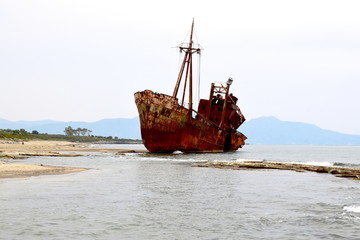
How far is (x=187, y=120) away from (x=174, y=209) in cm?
4118

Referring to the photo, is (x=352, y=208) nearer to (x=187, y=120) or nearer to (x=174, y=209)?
(x=174, y=209)

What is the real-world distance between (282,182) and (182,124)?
3106 centimetres

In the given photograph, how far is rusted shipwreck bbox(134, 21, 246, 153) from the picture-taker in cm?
5556

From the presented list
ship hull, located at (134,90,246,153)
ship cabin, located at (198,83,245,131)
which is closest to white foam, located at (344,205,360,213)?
ship hull, located at (134,90,246,153)

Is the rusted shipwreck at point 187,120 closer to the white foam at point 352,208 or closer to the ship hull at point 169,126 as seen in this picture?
the ship hull at point 169,126

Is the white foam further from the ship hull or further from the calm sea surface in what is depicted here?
the ship hull

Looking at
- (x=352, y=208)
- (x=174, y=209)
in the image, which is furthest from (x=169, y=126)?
(x=352, y=208)

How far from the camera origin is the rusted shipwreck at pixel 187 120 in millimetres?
55562

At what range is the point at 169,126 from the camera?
186ft

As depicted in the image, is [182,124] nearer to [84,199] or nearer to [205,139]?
[205,139]

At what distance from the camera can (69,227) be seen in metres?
13.1

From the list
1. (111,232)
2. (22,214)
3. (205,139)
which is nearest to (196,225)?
(111,232)

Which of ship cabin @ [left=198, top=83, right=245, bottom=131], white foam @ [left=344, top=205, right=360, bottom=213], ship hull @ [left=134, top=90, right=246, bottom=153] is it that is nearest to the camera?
white foam @ [left=344, top=205, right=360, bottom=213]

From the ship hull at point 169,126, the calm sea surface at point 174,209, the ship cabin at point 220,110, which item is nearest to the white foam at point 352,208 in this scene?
the calm sea surface at point 174,209
